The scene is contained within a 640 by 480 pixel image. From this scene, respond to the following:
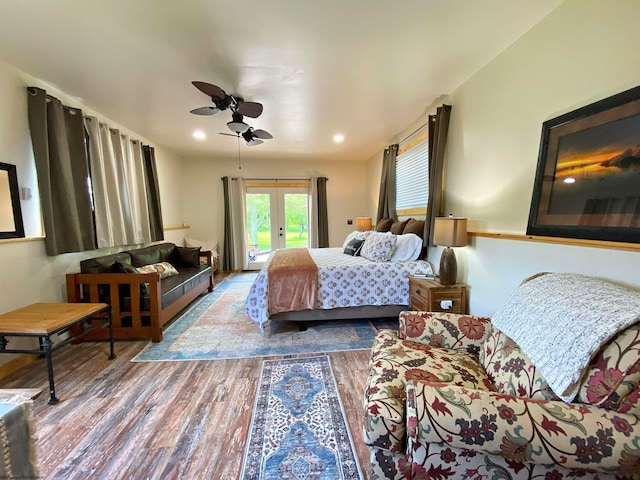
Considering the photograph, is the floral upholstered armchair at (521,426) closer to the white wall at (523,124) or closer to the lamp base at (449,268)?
the white wall at (523,124)

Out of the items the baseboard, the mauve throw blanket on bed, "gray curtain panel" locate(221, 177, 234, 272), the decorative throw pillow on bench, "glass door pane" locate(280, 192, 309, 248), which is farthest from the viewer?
"glass door pane" locate(280, 192, 309, 248)

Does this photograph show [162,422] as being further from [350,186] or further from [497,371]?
[350,186]

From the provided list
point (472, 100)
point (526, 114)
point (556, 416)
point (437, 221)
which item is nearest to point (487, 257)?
point (437, 221)

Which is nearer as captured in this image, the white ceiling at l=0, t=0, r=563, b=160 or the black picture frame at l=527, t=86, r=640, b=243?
the black picture frame at l=527, t=86, r=640, b=243

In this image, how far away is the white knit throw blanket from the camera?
902 millimetres

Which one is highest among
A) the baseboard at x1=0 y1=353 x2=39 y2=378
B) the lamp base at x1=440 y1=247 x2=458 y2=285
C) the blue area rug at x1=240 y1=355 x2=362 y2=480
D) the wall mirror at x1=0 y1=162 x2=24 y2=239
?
the wall mirror at x1=0 y1=162 x2=24 y2=239

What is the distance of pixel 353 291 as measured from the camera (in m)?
2.87

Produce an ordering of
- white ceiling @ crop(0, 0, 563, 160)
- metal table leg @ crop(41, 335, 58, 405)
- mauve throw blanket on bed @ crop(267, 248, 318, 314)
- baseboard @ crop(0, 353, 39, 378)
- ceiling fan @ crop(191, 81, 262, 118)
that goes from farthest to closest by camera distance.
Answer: mauve throw blanket on bed @ crop(267, 248, 318, 314), ceiling fan @ crop(191, 81, 262, 118), baseboard @ crop(0, 353, 39, 378), metal table leg @ crop(41, 335, 58, 405), white ceiling @ crop(0, 0, 563, 160)

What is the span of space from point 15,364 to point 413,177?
4590mm

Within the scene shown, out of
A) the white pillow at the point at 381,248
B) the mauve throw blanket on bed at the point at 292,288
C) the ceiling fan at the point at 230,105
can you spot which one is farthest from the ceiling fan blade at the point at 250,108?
the white pillow at the point at 381,248

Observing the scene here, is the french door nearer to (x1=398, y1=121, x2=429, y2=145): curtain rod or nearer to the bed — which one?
(x1=398, y1=121, x2=429, y2=145): curtain rod

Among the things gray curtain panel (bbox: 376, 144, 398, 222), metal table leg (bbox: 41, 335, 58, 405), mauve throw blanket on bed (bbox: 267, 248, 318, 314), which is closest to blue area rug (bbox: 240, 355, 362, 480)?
mauve throw blanket on bed (bbox: 267, 248, 318, 314)

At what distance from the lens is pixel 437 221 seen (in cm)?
246

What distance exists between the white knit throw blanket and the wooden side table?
2.75 m
